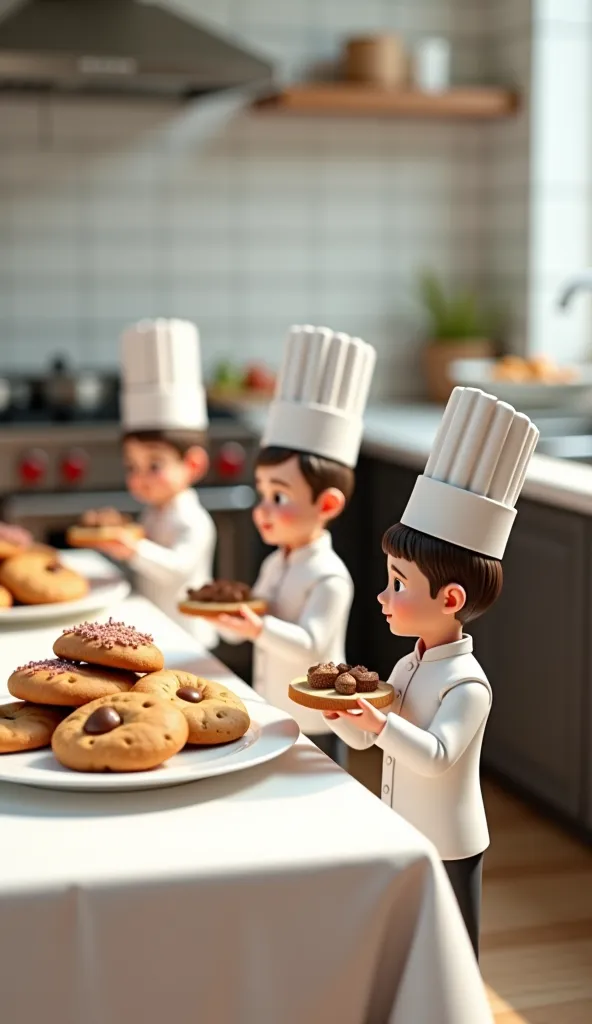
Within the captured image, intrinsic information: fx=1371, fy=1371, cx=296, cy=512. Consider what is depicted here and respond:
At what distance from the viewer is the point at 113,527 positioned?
7.32 ft

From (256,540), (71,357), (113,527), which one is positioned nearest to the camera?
(113,527)

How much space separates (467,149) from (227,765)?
138 inches

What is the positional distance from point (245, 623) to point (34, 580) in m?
0.36

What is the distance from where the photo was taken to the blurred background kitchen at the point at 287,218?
3.56 m

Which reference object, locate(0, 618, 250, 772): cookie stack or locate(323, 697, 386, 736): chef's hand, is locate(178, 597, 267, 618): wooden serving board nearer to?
locate(0, 618, 250, 772): cookie stack

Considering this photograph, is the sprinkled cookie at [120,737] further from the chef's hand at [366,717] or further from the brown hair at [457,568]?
the brown hair at [457,568]

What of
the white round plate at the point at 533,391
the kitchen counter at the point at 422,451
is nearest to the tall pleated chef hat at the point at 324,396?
the kitchen counter at the point at 422,451

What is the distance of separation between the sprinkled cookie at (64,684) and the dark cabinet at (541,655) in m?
1.52

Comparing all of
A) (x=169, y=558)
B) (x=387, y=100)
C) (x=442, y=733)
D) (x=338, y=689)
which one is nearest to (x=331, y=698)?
(x=338, y=689)

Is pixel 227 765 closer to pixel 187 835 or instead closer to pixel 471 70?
pixel 187 835

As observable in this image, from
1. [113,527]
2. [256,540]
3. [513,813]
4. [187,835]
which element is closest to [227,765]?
[187,835]

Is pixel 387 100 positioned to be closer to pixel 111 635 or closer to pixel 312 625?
pixel 312 625

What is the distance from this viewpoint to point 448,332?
13.9 feet

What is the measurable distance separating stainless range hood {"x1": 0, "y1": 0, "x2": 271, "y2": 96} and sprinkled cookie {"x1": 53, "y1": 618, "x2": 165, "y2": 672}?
248 centimetres
